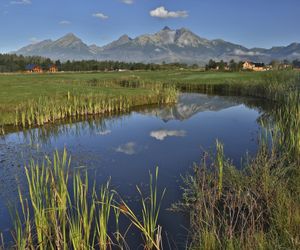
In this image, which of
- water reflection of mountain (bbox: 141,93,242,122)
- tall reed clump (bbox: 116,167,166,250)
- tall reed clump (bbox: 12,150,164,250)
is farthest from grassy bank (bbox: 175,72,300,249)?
water reflection of mountain (bbox: 141,93,242,122)

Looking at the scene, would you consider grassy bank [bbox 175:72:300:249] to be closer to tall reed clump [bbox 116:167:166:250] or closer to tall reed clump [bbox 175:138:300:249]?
tall reed clump [bbox 175:138:300:249]

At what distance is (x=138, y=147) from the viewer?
18828mm

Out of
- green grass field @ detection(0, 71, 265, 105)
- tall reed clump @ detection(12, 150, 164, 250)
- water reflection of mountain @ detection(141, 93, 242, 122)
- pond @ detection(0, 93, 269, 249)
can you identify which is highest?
green grass field @ detection(0, 71, 265, 105)

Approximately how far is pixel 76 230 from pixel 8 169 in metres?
9.06

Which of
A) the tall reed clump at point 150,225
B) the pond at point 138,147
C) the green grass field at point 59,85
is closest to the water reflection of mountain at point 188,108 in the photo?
the pond at point 138,147

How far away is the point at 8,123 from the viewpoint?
2377cm

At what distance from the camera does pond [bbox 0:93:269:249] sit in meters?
11.7

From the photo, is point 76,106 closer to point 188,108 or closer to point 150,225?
point 188,108

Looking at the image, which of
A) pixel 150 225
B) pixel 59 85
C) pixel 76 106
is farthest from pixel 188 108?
pixel 150 225

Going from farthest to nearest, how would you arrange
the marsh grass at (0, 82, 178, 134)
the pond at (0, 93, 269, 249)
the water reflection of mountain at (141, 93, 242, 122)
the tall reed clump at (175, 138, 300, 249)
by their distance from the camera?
the water reflection of mountain at (141, 93, 242, 122)
the marsh grass at (0, 82, 178, 134)
the pond at (0, 93, 269, 249)
the tall reed clump at (175, 138, 300, 249)

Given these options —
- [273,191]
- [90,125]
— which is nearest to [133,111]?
[90,125]

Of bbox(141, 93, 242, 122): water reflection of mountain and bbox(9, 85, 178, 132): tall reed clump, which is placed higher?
bbox(9, 85, 178, 132): tall reed clump

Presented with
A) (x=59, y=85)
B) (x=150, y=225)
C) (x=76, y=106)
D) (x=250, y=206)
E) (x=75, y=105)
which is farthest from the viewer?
(x=59, y=85)

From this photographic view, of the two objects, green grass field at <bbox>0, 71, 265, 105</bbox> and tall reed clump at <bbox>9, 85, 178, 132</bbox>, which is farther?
green grass field at <bbox>0, 71, 265, 105</bbox>
